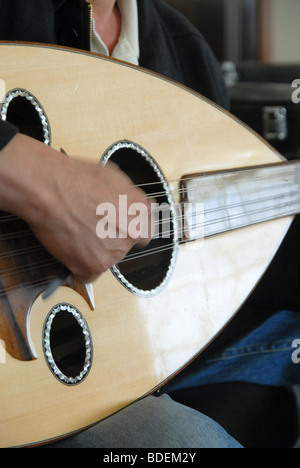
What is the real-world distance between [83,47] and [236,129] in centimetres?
30

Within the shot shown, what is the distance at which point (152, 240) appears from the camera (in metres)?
0.85

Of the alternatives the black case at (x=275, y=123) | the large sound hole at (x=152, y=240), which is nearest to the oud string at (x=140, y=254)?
the large sound hole at (x=152, y=240)

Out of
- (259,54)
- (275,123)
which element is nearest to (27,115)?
(275,123)

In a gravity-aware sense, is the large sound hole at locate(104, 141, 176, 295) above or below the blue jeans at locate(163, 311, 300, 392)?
above

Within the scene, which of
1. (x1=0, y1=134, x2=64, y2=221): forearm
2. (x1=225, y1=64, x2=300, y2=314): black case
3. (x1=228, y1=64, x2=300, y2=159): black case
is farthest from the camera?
(x1=228, y1=64, x2=300, y2=159): black case

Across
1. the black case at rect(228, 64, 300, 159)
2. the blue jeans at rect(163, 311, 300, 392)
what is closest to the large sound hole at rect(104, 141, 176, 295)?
the blue jeans at rect(163, 311, 300, 392)

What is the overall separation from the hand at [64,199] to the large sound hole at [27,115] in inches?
2.7

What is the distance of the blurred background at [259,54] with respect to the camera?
1928mm

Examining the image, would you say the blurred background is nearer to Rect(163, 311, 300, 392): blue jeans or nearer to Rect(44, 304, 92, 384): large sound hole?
Rect(163, 311, 300, 392): blue jeans

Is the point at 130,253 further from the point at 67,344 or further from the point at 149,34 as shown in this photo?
the point at 149,34

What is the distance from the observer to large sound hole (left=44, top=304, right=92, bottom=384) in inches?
28.0

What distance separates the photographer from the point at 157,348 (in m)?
0.84

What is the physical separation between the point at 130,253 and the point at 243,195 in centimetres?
25

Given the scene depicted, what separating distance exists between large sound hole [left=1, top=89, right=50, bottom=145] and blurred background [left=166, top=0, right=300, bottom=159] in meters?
1.31
